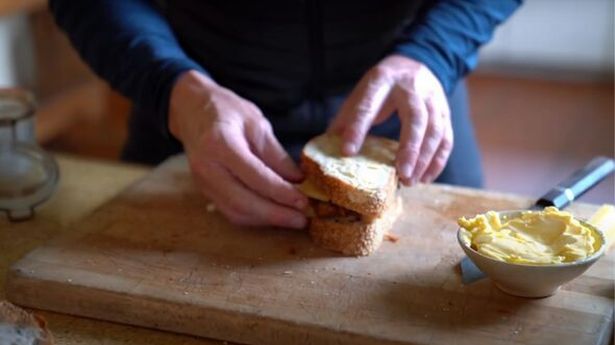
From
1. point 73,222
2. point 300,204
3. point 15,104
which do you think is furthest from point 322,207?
point 15,104

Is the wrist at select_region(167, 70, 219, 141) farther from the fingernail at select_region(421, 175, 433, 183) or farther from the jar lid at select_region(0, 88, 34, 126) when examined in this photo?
the fingernail at select_region(421, 175, 433, 183)

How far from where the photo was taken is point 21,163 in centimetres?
125

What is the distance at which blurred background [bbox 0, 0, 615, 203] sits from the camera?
9.77 feet

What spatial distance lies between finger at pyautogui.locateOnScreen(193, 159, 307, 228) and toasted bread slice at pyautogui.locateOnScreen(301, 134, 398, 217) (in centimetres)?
6

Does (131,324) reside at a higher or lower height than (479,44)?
lower

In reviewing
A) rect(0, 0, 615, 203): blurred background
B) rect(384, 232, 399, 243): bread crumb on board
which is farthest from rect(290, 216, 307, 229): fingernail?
rect(0, 0, 615, 203): blurred background

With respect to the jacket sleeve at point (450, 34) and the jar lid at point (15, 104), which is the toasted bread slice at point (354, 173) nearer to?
the jacket sleeve at point (450, 34)

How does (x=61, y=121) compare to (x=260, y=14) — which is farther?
(x=61, y=121)

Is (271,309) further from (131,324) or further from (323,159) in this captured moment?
(323,159)

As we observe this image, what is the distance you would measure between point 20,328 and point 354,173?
1.50 feet

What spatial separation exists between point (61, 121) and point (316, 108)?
5.54ft

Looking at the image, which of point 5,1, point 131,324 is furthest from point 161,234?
point 5,1

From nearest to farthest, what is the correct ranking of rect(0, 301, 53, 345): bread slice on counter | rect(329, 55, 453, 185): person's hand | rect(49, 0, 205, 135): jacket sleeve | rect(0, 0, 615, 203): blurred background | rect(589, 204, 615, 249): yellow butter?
1. rect(0, 301, 53, 345): bread slice on counter
2. rect(589, 204, 615, 249): yellow butter
3. rect(329, 55, 453, 185): person's hand
4. rect(49, 0, 205, 135): jacket sleeve
5. rect(0, 0, 615, 203): blurred background

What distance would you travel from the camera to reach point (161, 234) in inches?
45.8
